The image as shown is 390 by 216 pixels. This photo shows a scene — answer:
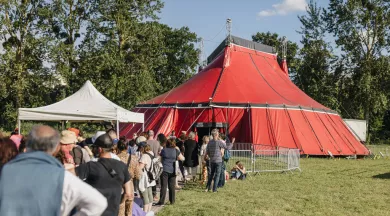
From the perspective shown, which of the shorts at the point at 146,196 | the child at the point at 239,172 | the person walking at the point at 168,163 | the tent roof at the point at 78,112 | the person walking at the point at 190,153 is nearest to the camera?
the shorts at the point at 146,196

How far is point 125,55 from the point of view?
103 ft

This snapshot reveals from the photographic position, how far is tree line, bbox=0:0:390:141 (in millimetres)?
28688

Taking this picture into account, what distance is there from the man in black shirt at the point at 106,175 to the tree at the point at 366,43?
34.2 metres

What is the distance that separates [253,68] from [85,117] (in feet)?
43.3

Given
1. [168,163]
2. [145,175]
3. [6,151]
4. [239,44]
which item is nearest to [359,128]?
[239,44]

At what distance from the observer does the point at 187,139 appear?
12.0 metres

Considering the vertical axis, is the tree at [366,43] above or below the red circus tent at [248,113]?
above

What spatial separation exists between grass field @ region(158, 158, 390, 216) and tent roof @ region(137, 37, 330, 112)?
7.11m

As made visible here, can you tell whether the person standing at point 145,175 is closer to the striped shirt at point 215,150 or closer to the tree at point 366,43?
the striped shirt at point 215,150

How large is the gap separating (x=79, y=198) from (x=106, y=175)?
1.77m

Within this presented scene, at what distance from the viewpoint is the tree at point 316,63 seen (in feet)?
128

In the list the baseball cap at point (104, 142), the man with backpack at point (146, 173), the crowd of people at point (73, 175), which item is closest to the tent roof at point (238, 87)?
the crowd of people at point (73, 175)

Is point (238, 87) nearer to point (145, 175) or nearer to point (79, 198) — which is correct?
point (145, 175)

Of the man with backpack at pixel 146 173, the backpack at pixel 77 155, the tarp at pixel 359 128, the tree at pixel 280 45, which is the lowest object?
the man with backpack at pixel 146 173
